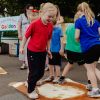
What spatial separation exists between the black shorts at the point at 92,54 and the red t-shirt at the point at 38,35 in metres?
0.78

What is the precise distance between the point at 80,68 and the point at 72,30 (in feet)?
9.10

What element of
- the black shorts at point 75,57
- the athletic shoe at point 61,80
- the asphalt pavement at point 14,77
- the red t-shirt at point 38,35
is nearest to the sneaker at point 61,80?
the athletic shoe at point 61,80

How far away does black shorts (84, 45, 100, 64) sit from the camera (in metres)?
6.88

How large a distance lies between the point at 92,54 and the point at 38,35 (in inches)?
40.4

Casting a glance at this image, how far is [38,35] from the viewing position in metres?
6.84

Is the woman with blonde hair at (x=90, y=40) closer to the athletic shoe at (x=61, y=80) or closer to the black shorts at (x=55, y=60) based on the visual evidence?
the athletic shoe at (x=61, y=80)

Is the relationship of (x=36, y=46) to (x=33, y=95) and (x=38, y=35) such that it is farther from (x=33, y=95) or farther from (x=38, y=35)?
(x=33, y=95)

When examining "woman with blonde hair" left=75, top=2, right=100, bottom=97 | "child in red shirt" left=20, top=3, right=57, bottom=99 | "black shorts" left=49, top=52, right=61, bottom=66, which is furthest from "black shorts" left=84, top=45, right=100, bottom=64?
"black shorts" left=49, top=52, right=61, bottom=66

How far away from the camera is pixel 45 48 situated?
22.9 ft

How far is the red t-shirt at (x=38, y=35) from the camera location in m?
6.80

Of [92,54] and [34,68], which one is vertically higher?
[92,54]

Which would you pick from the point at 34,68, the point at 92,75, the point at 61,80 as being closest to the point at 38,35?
the point at 34,68

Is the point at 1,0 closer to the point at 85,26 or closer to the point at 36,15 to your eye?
the point at 36,15

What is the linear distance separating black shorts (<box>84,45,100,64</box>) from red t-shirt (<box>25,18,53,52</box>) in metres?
0.78
